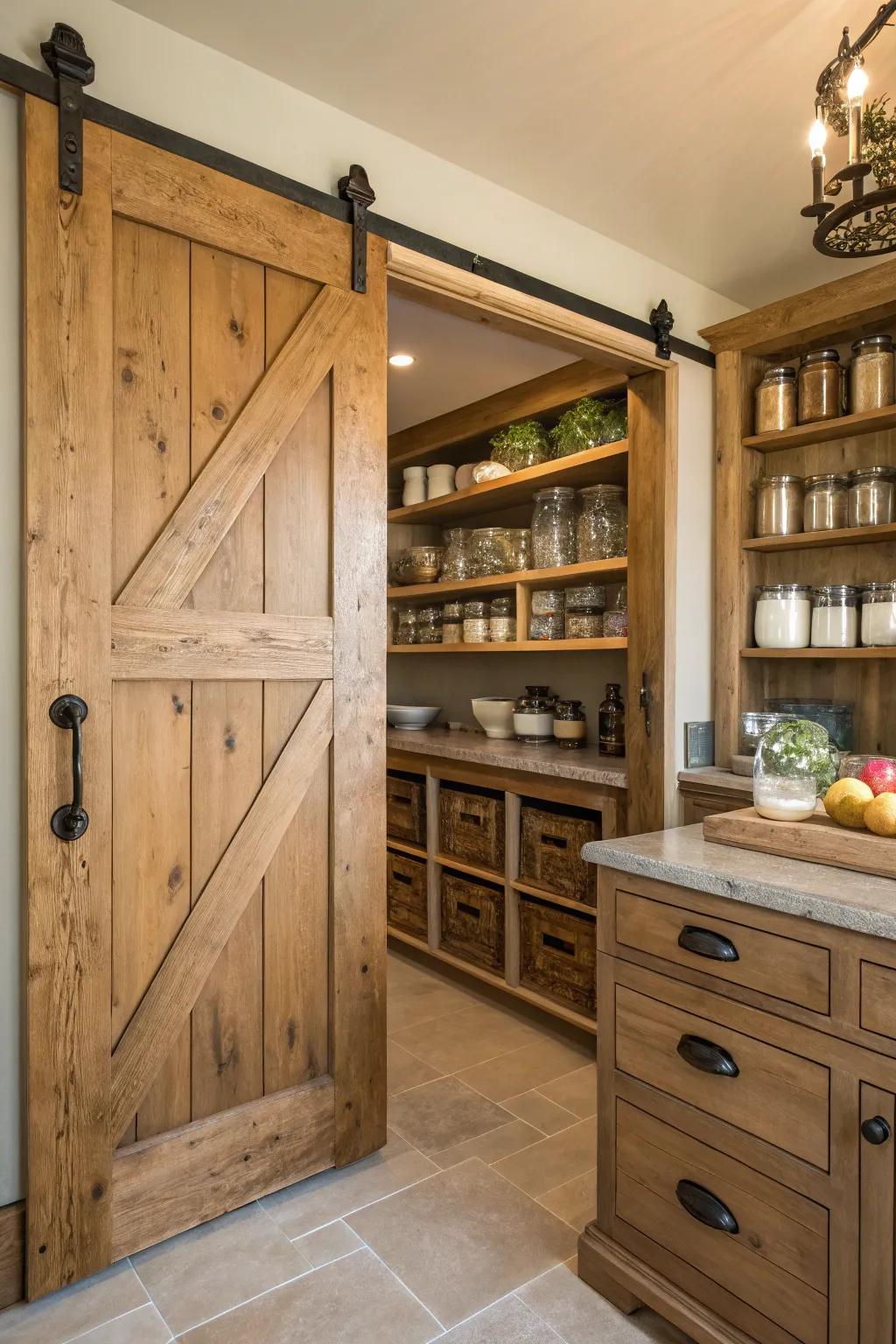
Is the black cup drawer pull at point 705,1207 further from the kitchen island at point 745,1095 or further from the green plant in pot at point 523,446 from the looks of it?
the green plant in pot at point 523,446

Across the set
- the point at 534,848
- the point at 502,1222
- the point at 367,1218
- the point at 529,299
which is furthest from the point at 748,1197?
the point at 529,299

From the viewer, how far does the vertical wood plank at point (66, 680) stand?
1.71 meters

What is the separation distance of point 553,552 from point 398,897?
172 cm

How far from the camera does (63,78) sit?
1.70m

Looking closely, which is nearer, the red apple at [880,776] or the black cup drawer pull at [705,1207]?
the black cup drawer pull at [705,1207]

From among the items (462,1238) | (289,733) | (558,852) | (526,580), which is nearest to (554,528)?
(526,580)

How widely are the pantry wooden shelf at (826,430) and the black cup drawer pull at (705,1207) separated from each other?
2217 millimetres

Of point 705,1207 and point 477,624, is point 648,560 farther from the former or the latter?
point 705,1207

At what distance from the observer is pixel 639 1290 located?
66.2 inches

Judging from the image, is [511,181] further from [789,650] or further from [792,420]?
[789,650]

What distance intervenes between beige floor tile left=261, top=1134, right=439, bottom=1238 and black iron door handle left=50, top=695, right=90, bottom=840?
3.54 ft

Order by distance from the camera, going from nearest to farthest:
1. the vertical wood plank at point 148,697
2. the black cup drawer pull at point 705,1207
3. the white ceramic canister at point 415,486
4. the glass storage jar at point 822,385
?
the black cup drawer pull at point 705,1207 < the vertical wood plank at point 148,697 < the glass storage jar at point 822,385 < the white ceramic canister at point 415,486

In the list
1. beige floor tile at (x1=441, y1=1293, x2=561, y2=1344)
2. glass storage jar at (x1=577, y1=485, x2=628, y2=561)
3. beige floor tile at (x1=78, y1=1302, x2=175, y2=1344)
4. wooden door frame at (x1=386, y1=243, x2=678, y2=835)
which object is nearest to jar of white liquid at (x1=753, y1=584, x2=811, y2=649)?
wooden door frame at (x1=386, y1=243, x2=678, y2=835)

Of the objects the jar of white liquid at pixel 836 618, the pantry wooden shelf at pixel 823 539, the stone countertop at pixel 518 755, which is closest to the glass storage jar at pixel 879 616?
the jar of white liquid at pixel 836 618
